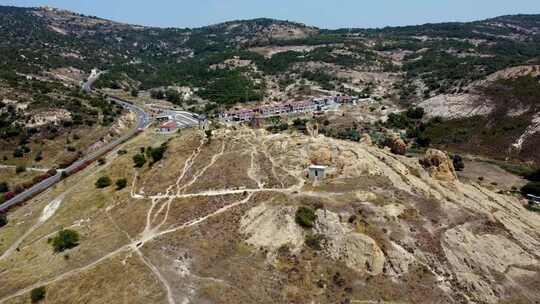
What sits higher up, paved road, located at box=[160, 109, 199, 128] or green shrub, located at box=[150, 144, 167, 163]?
green shrub, located at box=[150, 144, 167, 163]

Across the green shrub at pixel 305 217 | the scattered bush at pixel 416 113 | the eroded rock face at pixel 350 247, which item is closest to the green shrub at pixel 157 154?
the green shrub at pixel 305 217

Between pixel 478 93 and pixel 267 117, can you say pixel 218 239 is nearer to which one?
pixel 267 117

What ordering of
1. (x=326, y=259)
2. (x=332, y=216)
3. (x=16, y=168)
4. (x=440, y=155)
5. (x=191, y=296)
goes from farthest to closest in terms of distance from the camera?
(x=16, y=168) < (x=440, y=155) < (x=332, y=216) < (x=326, y=259) < (x=191, y=296)

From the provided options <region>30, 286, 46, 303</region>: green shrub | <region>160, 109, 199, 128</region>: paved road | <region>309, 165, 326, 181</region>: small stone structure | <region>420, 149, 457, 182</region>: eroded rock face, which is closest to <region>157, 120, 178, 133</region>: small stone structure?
<region>160, 109, 199, 128</region>: paved road

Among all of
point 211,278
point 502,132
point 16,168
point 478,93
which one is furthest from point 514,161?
point 16,168

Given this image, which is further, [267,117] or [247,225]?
[267,117]

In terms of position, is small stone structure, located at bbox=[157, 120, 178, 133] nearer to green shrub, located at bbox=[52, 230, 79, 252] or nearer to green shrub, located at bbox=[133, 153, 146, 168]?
green shrub, located at bbox=[133, 153, 146, 168]
